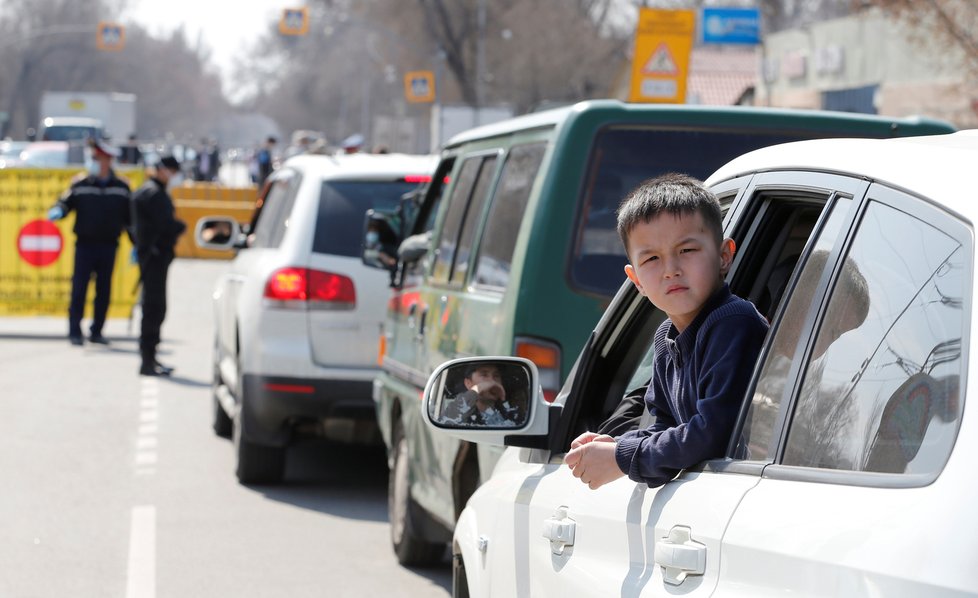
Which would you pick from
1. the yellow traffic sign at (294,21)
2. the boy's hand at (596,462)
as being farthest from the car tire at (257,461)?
the yellow traffic sign at (294,21)

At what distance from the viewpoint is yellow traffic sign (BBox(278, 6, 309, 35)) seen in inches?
2045

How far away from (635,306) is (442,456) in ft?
9.57

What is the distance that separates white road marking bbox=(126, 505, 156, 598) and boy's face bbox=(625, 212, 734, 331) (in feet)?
14.4

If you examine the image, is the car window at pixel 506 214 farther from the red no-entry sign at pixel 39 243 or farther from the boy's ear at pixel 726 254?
the red no-entry sign at pixel 39 243

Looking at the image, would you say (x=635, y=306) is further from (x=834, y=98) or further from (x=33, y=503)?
(x=834, y=98)

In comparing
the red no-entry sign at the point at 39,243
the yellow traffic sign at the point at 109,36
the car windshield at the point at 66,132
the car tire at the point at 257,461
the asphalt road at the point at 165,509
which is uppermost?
the yellow traffic sign at the point at 109,36

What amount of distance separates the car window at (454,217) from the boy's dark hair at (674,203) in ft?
12.6

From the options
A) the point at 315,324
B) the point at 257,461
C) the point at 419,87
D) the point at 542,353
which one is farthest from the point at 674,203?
the point at 419,87

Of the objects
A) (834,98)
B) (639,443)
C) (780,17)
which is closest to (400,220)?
(639,443)

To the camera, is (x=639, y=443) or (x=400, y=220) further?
(x=400, y=220)

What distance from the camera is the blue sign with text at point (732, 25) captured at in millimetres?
31359

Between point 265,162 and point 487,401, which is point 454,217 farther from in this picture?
point 265,162

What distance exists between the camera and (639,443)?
2805 mm

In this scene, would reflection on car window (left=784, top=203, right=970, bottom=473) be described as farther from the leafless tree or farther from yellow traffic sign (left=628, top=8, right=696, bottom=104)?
the leafless tree
